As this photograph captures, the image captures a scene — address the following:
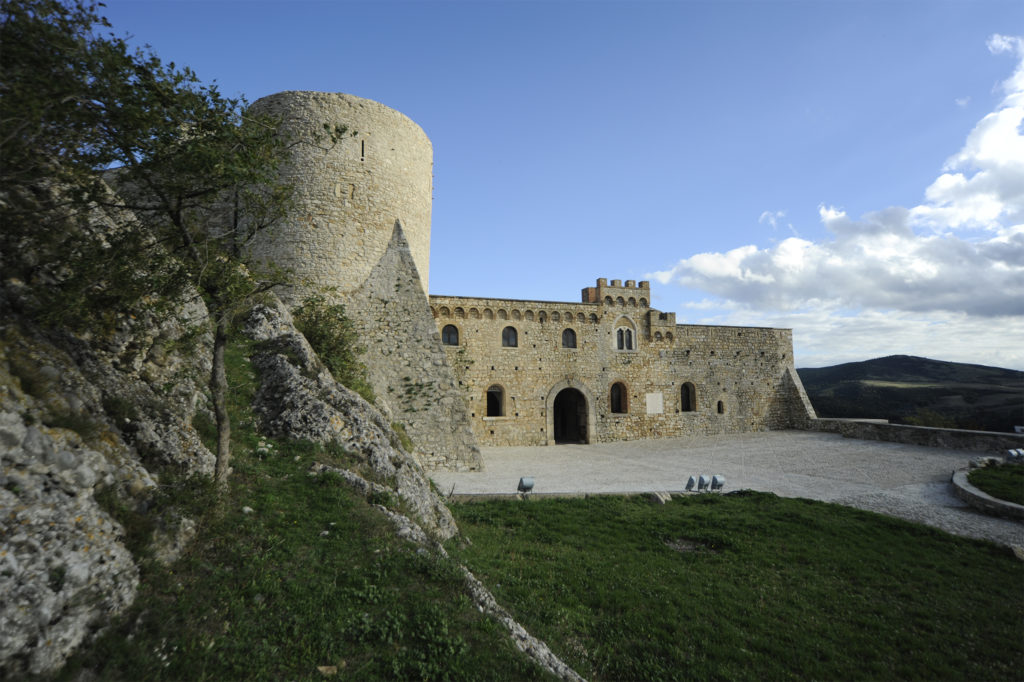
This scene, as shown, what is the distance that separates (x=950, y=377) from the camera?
52719 mm

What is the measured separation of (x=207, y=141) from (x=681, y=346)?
23711mm

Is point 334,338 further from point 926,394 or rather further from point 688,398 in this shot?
point 926,394

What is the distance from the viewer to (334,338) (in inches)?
490

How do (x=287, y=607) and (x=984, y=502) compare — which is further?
(x=984, y=502)

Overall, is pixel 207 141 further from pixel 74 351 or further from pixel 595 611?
pixel 595 611

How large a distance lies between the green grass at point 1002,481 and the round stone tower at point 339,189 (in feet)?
56.5

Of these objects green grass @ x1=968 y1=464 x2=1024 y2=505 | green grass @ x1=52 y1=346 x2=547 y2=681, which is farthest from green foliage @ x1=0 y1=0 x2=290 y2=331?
green grass @ x1=968 y1=464 x2=1024 y2=505

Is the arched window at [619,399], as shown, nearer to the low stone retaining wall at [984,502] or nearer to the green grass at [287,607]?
the low stone retaining wall at [984,502]

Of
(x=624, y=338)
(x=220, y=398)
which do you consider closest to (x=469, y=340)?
(x=624, y=338)

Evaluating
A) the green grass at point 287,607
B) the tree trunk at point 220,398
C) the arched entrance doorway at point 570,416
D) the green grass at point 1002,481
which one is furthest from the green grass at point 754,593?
the arched entrance doorway at point 570,416

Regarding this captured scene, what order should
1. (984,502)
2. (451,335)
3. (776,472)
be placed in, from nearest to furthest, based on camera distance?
(984,502), (776,472), (451,335)

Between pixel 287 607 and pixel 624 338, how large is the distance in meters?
21.7

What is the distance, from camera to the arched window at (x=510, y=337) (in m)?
21.8

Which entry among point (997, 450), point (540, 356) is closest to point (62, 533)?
point (540, 356)
